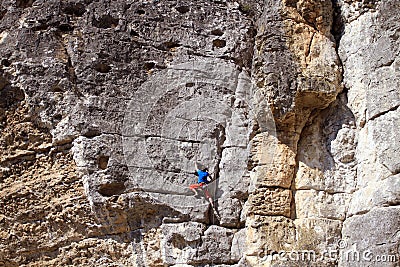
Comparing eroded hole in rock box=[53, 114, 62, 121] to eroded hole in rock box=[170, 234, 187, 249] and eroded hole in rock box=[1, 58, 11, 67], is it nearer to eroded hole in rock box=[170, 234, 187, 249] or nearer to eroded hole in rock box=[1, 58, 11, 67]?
eroded hole in rock box=[1, 58, 11, 67]

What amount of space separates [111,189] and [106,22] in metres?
1.86

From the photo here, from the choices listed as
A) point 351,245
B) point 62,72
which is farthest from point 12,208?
point 351,245

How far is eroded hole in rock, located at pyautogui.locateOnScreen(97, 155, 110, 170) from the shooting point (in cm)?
705

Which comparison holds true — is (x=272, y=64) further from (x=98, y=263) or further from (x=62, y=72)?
(x=98, y=263)

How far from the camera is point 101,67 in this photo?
736cm

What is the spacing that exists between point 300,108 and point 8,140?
3135mm

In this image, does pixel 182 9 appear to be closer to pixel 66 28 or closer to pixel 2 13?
pixel 66 28

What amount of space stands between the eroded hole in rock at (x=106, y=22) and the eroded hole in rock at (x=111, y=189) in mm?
1785

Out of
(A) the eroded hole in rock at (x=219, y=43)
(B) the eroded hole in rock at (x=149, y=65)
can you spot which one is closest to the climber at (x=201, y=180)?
(B) the eroded hole in rock at (x=149, y=65)

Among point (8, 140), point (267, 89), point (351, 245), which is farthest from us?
point (8, 140)

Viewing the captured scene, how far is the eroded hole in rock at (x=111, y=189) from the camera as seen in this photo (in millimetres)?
6980

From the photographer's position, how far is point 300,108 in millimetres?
7008
